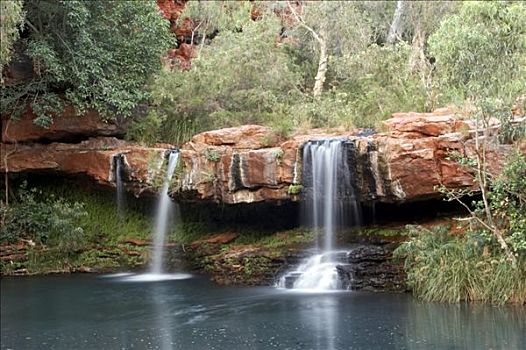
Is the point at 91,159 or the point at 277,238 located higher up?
the point at 91,159

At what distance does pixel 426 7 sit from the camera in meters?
25.3

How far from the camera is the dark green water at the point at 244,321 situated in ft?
37.1

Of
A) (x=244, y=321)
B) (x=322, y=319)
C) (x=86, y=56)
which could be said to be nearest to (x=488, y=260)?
(x=322, y=319)

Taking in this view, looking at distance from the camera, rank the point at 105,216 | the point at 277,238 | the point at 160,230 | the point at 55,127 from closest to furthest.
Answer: the point at 277,238 → the point at 55,127 → the point at 160,230 → the point at 105,216

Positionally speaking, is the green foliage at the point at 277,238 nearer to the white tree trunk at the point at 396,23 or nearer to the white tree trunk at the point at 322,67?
the white tree trunk at the point at 322,67

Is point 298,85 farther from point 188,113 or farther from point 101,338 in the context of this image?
point 101,338

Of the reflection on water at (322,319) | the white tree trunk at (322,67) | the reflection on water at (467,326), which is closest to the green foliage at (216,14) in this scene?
the white tree trunk at (322,67)

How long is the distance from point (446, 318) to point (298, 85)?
46.6ft

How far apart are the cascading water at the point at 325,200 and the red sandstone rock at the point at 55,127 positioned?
23.5ft

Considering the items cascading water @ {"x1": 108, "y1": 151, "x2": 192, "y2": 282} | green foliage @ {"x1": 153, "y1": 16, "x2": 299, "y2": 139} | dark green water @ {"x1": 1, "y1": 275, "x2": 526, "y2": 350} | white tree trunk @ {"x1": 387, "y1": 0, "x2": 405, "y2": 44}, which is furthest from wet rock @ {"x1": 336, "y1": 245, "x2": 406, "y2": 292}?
white tree trunk @ {"x1": 387, "y1": 0, "x2": 405, "y2": 44}

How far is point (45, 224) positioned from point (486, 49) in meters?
13.3

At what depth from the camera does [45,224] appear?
2056 centimetres

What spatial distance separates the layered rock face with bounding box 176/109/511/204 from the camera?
1573 centimetres

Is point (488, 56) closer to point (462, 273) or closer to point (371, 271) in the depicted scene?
point (462, 273)
